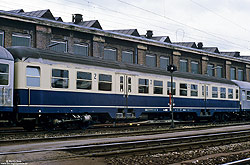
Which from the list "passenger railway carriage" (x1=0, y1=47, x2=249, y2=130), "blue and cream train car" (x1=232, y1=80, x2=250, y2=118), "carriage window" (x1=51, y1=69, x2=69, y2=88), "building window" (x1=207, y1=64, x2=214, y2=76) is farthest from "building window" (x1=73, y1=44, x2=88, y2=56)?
"building window" (x1=207, y1=64, x2=214, y2=76)

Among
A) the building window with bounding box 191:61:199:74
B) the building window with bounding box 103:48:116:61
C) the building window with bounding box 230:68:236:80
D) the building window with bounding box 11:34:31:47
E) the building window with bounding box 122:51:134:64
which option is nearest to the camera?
the building window with bounding box 11:34:31:47

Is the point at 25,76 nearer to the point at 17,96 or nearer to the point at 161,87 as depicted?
the point at 17,96

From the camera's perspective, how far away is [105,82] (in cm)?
1845

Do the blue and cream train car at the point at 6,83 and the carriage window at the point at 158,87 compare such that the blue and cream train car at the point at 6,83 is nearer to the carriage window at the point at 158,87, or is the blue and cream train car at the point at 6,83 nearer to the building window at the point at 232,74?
the carriage window at the point at 158,87

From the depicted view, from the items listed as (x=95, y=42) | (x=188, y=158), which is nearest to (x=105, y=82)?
(x=188, y=158)

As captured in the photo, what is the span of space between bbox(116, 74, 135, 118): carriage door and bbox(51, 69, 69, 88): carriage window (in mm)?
3586

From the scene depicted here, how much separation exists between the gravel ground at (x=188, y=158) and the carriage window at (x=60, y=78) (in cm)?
688

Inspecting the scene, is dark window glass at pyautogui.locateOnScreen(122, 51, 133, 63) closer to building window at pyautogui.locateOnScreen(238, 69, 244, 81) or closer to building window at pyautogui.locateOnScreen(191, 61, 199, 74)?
building window at pyautogui.locateOnScreen(191, 61, 199, 74)

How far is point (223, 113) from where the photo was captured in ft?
93.4

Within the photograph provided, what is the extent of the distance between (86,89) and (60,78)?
1568 millimetres

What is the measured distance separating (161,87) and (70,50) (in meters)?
Answer: 11.5

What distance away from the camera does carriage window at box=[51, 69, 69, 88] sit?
53.0 ft

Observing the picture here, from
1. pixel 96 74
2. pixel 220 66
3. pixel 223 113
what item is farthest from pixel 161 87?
pixel 220 66

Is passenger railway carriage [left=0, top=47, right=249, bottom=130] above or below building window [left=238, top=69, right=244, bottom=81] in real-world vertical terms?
below
